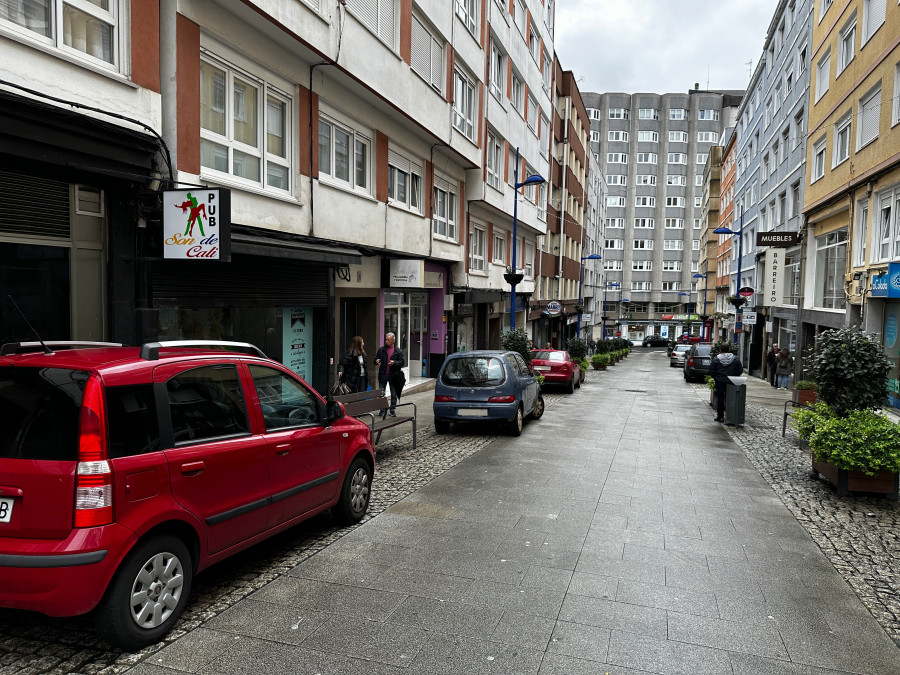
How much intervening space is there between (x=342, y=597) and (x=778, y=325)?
32787mm

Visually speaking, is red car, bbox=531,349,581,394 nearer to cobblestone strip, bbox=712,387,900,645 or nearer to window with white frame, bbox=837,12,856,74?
cobblestone strip, bbox=712,387,900,645

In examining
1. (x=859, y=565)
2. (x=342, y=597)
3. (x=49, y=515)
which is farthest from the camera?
(x=859, y=565)

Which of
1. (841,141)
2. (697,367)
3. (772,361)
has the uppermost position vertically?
(841,141)

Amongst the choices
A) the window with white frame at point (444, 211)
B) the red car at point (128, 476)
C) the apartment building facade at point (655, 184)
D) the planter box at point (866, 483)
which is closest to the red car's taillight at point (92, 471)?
the red car at point (128, 476)

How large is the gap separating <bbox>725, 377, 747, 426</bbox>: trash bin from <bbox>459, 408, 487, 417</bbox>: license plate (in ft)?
21.3

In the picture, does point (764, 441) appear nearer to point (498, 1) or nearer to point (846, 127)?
point (846, 127)

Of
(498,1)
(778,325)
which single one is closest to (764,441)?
(498,1)

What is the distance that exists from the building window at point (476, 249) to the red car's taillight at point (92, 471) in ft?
64.9

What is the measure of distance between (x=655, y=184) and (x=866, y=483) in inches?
3313

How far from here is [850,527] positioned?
6992 millimetres

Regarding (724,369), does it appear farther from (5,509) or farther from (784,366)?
(784,366)

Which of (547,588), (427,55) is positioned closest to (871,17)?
(427,55)

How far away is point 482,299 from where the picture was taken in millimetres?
23938

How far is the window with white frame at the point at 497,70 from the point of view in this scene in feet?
77.0
